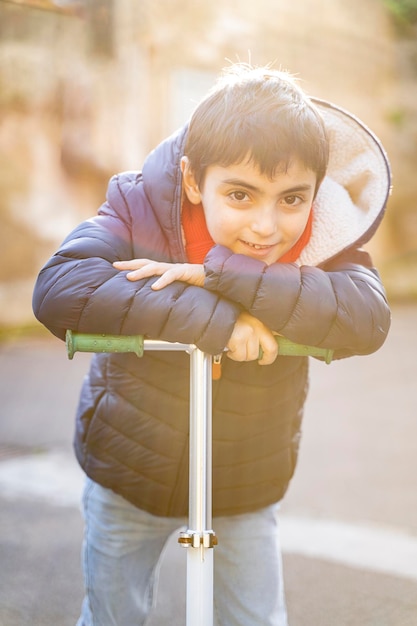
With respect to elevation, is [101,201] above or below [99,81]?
below

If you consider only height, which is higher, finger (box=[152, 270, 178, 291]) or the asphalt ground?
finger (box=[152, 270, 178, 291])

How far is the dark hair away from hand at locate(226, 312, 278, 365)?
303 mm

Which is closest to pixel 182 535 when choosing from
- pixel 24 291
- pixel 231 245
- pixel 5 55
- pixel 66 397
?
pixel 231 245

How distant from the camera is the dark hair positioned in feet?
5.51

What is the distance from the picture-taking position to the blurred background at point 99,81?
8.52 metres

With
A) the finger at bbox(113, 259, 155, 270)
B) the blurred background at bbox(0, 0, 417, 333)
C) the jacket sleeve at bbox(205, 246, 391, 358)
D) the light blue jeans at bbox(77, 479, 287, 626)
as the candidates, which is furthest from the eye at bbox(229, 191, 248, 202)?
the blurred background at bbox(0, 0, 417, 333)

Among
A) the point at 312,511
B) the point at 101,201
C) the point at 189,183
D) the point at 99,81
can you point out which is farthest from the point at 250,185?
the point at 99,81

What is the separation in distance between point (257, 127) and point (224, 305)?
14.8 inches

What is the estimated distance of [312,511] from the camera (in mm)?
3746

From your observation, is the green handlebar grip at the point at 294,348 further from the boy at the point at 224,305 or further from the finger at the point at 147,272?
the finger at the point at 147,272

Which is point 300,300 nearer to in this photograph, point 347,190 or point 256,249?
point 256,249

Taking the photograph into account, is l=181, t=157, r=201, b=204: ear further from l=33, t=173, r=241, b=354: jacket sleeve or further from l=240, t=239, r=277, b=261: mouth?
l=33, t=173, r=241, b=354: jacket sleeve

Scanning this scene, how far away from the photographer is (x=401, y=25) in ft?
36.3

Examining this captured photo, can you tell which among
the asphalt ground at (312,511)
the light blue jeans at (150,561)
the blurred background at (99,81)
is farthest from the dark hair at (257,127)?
the blurred background at (99,81)
